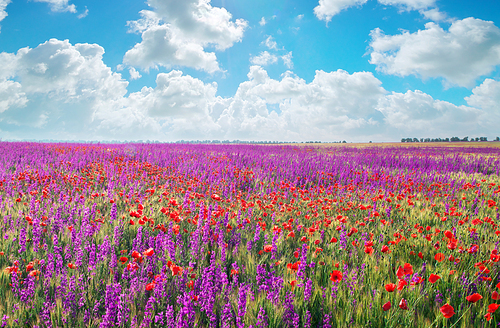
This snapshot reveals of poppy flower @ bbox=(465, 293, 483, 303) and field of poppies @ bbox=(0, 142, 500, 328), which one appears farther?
field of poppies @ bbox=(0, 142, 500, 328)

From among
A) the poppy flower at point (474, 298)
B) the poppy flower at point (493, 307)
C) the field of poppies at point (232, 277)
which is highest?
the poppy flower at point (474, 298)

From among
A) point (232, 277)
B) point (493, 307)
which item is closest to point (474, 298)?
point (493, 307)

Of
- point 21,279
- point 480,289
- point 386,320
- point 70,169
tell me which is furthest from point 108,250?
point 70,169

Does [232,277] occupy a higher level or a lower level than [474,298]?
lower

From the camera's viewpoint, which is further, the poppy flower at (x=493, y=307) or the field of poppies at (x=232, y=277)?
the field of poppies at (x=232, y=277)

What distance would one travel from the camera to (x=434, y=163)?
1243 centimetres

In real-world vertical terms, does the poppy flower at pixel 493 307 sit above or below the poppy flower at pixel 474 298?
below

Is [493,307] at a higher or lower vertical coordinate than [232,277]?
higher

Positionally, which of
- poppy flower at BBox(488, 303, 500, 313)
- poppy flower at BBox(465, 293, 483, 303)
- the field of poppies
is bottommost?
the field of poppies

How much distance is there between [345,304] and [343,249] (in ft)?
2.53

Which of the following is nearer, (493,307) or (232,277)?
(493,307)

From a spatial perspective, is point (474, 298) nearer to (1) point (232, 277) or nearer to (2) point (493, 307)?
(2) point (493, 307)

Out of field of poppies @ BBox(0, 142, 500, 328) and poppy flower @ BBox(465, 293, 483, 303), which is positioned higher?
poppy flower @ BBox(465, 293, 483, 303)

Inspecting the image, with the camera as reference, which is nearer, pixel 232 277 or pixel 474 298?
pixel 474 298
